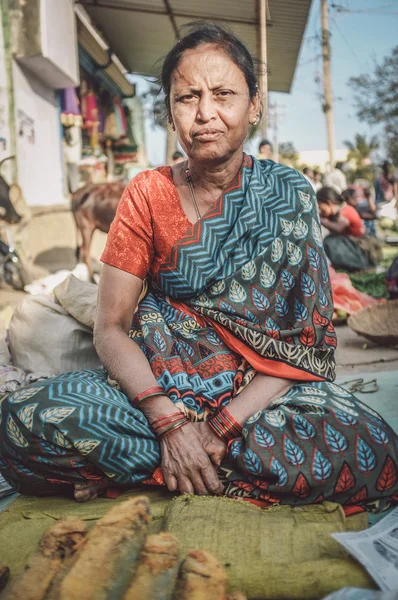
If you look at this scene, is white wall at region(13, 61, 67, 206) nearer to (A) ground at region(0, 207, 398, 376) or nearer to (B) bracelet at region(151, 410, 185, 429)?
(A) ground at region(0, 207, 398, 376)

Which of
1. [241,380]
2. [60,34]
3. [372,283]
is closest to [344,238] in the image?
[372,283]

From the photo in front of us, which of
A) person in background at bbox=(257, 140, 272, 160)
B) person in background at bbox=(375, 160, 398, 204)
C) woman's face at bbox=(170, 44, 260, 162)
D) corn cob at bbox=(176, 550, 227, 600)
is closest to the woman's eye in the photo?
woman's face at bbox=(170, 44, 260, 162)

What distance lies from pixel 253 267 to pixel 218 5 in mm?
7017

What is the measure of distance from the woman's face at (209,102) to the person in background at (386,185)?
10.1 metres

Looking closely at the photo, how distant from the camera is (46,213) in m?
7.72

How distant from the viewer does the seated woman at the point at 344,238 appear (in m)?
6.78

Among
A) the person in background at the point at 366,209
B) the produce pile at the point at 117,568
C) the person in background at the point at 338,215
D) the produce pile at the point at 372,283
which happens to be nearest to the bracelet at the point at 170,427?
the produce pile at the point at 117,568

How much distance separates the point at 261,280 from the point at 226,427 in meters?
0.48

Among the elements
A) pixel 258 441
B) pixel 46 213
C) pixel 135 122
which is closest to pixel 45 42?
pixel 46 213

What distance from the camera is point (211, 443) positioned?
5.41 feet

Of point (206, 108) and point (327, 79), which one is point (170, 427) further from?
point (327, 79)

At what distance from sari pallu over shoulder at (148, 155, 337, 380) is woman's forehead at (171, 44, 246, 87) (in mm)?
371

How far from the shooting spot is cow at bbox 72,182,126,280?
7113 mm

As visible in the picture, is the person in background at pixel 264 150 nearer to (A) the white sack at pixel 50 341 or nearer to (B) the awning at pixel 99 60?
(B) the awning at pixel 99 60
